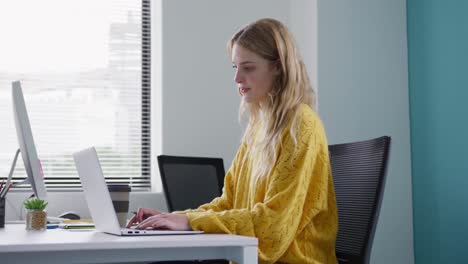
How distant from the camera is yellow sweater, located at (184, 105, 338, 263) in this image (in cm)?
168

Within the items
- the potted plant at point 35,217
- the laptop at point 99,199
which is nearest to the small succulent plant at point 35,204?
the potted plant at point 35,217

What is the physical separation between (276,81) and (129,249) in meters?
0.81

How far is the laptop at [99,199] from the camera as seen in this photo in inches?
60.6

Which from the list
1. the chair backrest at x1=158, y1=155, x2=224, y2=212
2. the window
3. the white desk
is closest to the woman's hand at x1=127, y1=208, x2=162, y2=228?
the white desk

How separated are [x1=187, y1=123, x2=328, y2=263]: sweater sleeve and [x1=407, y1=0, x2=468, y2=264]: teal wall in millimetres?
1446

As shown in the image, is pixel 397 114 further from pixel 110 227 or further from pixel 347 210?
pixel 110 227

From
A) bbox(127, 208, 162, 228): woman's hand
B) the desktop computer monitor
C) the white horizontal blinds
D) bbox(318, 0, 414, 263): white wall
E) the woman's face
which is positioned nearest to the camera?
bbox(127, 208, 162, 228): woman's hand

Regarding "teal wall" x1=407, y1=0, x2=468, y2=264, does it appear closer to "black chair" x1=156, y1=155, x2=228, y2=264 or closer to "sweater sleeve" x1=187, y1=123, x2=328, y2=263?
"black chair" x1=156, y1=155, x2=228, y2=264

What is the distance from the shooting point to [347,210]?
6.54 ft

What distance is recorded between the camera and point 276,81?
2.05 metres

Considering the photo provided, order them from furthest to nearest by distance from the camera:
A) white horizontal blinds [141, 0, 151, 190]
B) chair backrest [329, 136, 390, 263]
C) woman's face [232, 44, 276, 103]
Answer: white horizontal blinds [141, 0, 151, 190]
woman's face [232, 44, 276, 103]
chair backrest [329, 136, 390, 263]

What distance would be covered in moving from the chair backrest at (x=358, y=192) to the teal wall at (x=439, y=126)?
123cm

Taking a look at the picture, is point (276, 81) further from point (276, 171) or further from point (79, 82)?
point (79, 82)

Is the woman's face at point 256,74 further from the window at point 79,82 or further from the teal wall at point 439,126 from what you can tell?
the window at point 79,82
